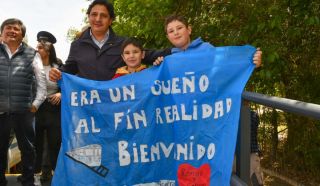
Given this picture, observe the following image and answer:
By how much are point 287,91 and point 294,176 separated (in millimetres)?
1478

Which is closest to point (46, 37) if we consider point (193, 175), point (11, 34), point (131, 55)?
point (11, 34)

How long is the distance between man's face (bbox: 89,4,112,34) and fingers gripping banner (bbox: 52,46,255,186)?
47 cm

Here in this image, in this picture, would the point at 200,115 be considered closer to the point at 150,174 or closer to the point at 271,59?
the point at 150,174

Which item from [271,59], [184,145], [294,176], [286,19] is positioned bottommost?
[294,176]

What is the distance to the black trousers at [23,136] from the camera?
3.78m

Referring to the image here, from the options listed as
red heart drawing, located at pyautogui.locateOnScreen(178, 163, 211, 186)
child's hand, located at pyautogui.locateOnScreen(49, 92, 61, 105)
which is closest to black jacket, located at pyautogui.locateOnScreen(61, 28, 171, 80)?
child's hand, located at pyautogui.locateOnScreen(49, 92, 61, 105)

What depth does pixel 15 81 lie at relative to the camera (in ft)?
12.1

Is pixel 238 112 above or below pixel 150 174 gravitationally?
above

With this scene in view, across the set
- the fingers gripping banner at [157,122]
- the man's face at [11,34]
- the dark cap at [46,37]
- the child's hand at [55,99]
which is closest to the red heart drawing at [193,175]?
the fingers gripping banner at [157,122]

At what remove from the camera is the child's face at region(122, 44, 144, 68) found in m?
3.20

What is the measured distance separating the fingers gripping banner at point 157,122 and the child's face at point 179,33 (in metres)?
0.23

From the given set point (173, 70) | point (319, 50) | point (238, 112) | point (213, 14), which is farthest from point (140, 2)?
point (238, 112)

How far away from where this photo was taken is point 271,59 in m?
4.45

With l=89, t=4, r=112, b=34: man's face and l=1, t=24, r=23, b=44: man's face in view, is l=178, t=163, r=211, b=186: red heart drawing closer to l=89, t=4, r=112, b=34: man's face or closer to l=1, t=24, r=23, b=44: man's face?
l=89, t=4, r=112, b=34: man's face
